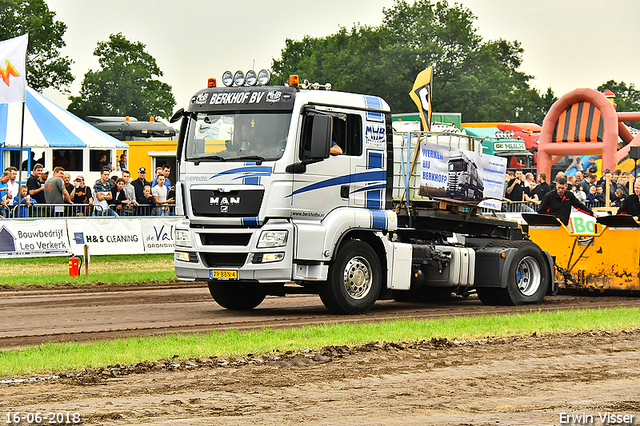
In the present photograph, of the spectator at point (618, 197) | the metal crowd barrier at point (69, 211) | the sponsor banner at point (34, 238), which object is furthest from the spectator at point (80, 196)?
the spectator at point (618, 197)

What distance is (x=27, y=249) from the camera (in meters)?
21.3

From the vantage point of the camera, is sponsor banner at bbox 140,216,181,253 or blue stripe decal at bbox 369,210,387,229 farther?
sponsor banner at bbox 140,216,181,253

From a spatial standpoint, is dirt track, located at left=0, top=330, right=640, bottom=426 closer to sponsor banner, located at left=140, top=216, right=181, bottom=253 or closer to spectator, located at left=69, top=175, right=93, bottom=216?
spectator, located at left=69, top=175, right=93, bottom=216

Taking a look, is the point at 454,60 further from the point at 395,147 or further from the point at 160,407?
the point at 160,407

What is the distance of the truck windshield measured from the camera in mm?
12898

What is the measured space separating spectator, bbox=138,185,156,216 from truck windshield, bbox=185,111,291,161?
1024 cm

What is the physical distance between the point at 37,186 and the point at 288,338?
520 inches

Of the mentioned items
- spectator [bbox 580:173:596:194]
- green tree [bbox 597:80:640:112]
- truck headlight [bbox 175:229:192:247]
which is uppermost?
green tree [bbox 597:80:640:112]

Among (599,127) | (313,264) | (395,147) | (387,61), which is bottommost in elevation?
(313,264)

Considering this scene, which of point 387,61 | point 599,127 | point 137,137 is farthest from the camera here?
point 387,61

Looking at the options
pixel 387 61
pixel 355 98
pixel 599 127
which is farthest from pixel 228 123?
pixel 387 61

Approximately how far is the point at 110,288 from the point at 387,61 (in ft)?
216

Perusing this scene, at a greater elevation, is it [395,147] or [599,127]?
[599,127]

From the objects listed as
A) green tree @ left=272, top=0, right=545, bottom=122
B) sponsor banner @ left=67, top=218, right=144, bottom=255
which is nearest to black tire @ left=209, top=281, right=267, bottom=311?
sponsor banner @ left=67, top=218, right=144, bottom=255
